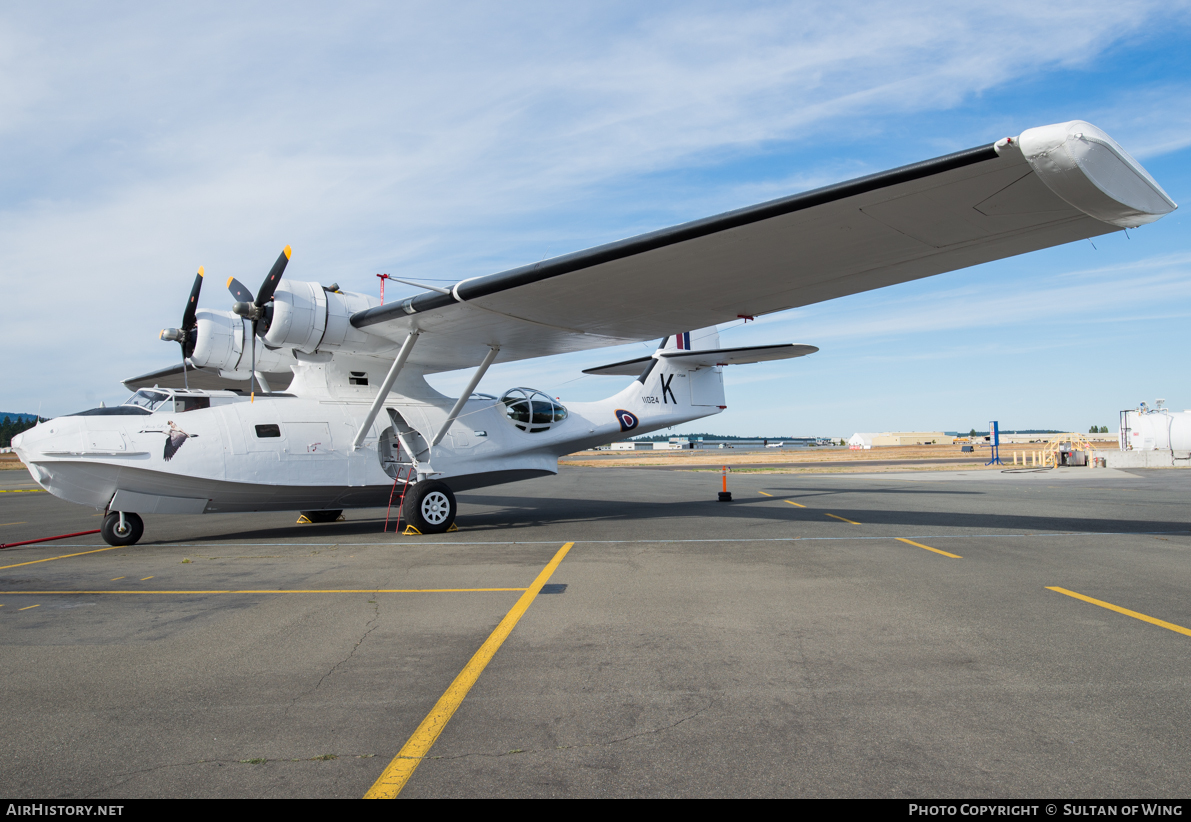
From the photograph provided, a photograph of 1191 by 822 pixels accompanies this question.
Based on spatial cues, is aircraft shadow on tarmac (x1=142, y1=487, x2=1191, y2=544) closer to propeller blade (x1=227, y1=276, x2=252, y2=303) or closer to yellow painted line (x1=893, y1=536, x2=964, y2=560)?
yellow painted line (x1=893, y1=536, x2=964, y2=560)

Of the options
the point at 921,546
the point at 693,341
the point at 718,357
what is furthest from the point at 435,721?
the point at 693,341

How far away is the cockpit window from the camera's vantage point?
11016 mm

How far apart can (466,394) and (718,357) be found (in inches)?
274

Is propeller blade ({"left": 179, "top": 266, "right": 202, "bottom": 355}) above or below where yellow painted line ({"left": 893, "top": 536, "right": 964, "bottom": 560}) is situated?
above

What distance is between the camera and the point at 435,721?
347cm

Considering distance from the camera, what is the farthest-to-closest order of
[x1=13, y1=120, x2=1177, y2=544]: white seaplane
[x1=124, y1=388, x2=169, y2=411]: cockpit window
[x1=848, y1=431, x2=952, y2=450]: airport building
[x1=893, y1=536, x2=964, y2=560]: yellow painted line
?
1. [x1=848, y1=431, x2=952, y2=450]: airport building
2. [x1=124, y1=388, x2=169, y2=411]: cockpit window
3. [x1=893, y1=536, x2=964, y2=560]: yellow painted line
4. [x1=13, y1=120, x2=1177, y2=544]: white seaplane

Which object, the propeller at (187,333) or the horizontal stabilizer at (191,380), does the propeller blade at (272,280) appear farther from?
the horizontal stabilizer at (191,380)

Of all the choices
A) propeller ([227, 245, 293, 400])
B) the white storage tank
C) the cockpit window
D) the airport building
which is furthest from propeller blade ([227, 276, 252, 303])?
the airport building

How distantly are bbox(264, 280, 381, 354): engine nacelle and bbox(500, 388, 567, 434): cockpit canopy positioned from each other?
142 inches

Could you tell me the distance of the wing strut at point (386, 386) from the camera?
1168cm

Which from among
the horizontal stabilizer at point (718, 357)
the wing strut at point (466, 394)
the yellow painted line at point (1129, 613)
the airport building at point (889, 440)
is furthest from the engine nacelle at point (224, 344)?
the airport building at point (889, 440)

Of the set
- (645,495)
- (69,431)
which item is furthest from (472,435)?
(645,495)
